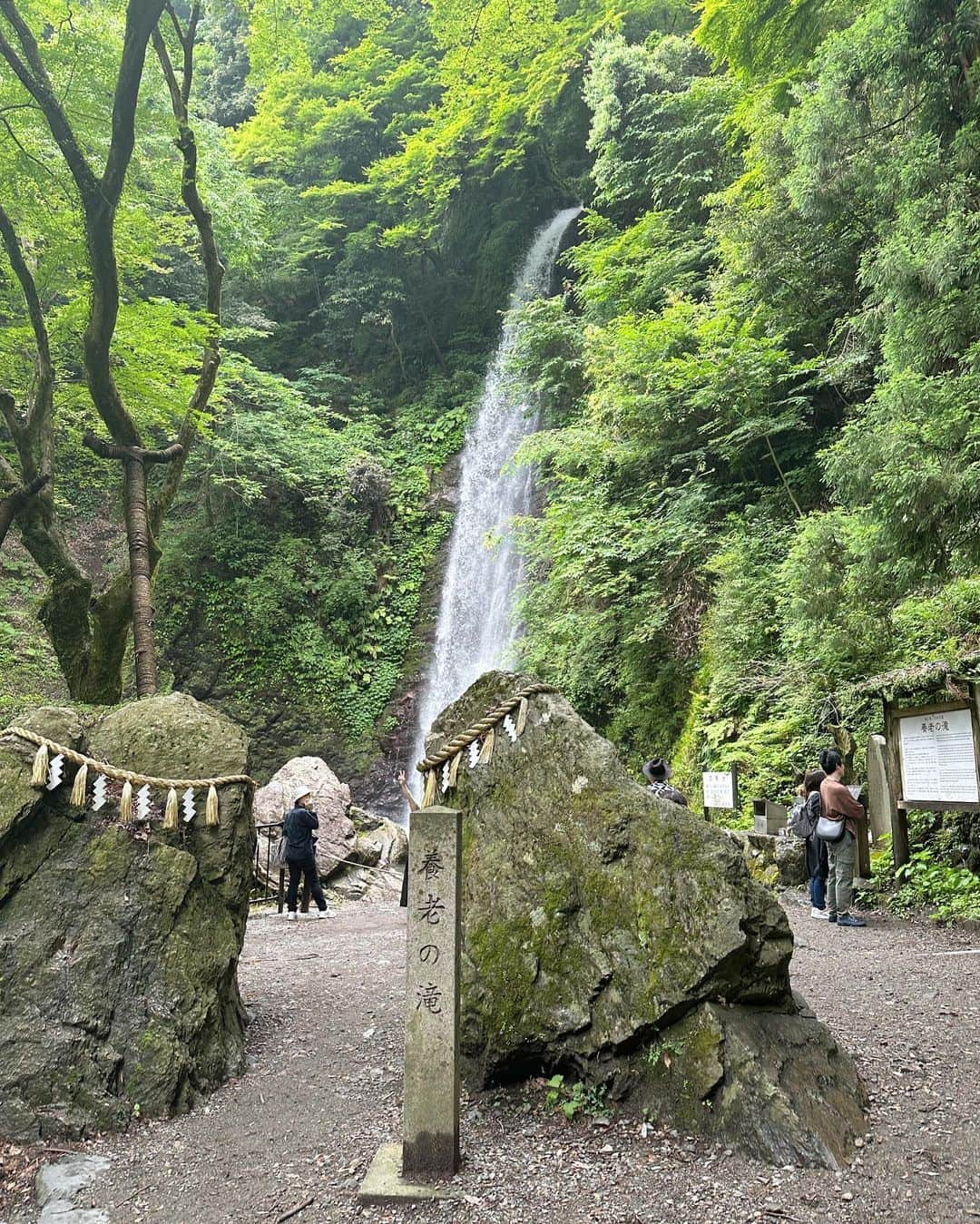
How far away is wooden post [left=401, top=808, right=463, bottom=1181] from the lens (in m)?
3.03

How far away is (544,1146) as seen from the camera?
3.22m

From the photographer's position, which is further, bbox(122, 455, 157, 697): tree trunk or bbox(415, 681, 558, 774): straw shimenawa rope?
bbox(122, 455, 157, 697): tree trunk

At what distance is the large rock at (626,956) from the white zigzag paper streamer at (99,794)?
1.99 meters

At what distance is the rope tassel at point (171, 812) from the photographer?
14.0ft

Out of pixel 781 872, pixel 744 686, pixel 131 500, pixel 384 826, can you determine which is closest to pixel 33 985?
pixel 131 500

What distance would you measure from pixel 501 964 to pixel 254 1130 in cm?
136

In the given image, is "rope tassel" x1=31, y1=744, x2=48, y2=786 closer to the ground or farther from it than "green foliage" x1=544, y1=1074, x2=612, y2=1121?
farther from it

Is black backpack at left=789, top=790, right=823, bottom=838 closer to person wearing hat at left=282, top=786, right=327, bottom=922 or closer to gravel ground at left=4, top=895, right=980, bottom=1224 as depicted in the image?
gravel ground at left=4, top=895, right=980, bottom=1224

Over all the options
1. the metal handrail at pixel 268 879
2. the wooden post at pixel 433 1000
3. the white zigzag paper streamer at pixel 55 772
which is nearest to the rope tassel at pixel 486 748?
the wooden post at pixel 433 1000

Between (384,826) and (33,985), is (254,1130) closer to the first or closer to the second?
(33,985)

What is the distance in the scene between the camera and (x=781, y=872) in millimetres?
8523

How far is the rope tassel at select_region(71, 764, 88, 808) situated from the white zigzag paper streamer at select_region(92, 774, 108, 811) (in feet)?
0.19

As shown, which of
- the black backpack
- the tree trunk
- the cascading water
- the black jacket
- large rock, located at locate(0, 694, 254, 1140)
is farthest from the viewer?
the cascading water

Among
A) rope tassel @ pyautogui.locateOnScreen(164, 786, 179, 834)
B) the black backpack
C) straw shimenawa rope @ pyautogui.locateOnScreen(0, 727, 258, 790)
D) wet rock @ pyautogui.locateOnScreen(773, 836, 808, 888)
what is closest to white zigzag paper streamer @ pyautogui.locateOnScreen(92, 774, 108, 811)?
straw shimenawa rope @ pyautogui.locateOnScreen(0, 727, 258, 790)
